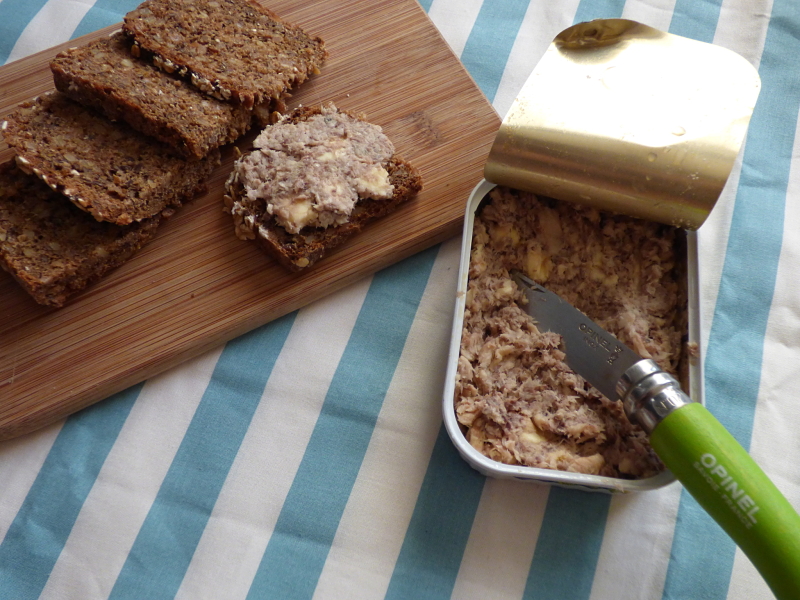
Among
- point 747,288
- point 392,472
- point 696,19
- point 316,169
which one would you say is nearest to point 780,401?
point 747,288

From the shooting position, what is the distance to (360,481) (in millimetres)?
2053

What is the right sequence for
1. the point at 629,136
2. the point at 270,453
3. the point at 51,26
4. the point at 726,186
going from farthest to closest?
the point at 51,26
the point at 726,186
the point at 270,453
the point at 629,136

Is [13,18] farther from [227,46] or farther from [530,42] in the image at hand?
[530,42]

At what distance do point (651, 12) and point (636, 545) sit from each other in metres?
2.34

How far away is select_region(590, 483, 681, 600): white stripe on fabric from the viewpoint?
194 centimetres

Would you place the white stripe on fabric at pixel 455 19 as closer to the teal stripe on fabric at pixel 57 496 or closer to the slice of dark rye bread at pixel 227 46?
the slice of dark rye bread at pixel 227 46

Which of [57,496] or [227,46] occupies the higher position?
[227,46]

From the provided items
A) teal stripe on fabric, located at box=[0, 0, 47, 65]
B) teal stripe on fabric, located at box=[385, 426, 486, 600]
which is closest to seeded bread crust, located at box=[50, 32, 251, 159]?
teal stripe on fabric, located at box=[0, 0, 47, 65]

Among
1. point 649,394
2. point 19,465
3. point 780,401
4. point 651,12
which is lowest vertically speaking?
point 19,465

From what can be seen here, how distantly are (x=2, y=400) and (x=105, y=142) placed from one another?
995mm

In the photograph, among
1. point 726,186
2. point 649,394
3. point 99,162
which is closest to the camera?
point 649,394

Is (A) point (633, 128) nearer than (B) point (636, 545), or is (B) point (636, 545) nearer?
(A) point (633, 128)

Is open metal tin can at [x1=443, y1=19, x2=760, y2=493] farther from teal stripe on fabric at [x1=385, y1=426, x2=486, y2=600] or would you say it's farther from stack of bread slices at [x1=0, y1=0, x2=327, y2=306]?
stack of bread slices at [x1=0, y1=0, x2=327, y2=306]

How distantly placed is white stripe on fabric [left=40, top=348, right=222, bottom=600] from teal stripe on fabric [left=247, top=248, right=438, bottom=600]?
1.50ft
